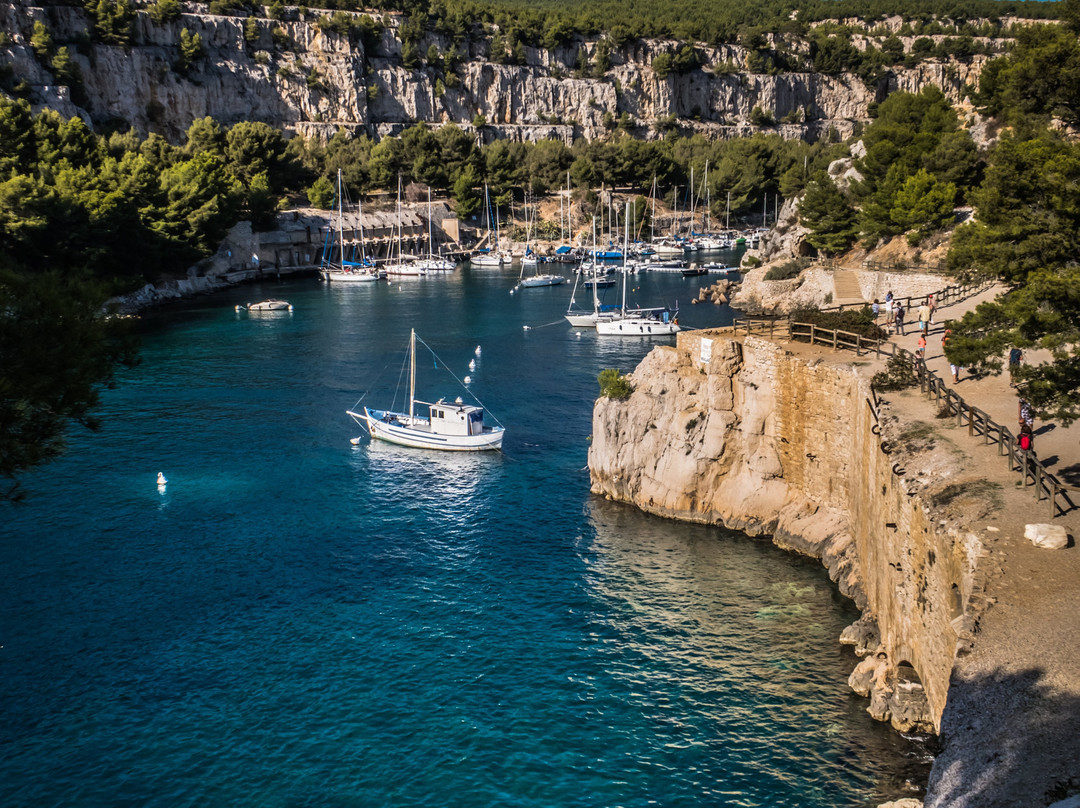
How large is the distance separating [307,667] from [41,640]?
8.19 metres

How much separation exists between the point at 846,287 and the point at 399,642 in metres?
44.8

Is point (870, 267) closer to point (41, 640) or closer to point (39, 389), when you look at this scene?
point (41, 640)

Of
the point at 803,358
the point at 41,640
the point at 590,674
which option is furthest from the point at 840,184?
the point at 41,640

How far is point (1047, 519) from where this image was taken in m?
19.7

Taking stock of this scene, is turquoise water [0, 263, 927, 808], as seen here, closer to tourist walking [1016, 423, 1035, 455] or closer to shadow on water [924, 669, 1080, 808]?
shadow on water [924, 669, 1080, 808]

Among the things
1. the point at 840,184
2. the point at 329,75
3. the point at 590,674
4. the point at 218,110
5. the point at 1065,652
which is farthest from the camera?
the point at 329,75

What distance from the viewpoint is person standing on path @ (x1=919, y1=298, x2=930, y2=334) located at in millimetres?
39766

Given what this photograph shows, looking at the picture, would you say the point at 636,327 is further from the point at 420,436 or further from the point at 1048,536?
the point at 1048,536

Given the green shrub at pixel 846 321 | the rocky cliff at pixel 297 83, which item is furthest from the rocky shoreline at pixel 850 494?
the rocky cliff at pixel 297 83

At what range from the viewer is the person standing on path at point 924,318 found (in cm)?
3977

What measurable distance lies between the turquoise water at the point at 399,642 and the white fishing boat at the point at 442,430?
98 centimetres

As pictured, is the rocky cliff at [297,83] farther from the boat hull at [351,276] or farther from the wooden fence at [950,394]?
the wooden fence at [950,394]

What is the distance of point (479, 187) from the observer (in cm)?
14688

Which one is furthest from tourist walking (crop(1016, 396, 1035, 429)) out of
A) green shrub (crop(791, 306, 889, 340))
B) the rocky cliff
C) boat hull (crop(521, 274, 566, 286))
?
the rocky cliff
